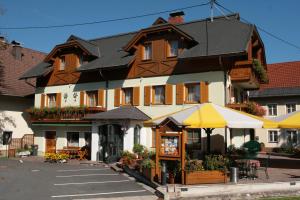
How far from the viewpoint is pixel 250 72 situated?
2144 cm

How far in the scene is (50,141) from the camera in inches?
1146

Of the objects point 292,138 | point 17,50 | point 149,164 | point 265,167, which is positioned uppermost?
point 17,50

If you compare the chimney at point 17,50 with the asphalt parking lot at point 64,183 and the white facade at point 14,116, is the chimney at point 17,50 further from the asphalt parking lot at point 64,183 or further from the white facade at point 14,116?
the asphalt parking lot at point 64,183

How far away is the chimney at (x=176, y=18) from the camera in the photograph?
28.0 meters

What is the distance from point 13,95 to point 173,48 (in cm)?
1399

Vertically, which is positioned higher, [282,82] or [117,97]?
[282,82]

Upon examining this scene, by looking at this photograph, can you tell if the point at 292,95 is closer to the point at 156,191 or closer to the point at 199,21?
the point at 199,21

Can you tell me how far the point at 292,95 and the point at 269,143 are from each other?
534 cm

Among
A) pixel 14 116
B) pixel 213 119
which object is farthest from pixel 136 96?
pixel 14 116

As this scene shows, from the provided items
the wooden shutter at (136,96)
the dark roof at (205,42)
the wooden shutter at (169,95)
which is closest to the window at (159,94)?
the wooden shutter at (169,95)

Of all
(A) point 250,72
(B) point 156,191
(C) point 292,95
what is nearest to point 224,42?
(A) point 250,72

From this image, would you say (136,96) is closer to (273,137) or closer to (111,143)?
→ (111,143)

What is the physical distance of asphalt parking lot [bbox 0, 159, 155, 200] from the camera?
13383mm

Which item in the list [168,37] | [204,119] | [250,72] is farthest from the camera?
[168,37]
